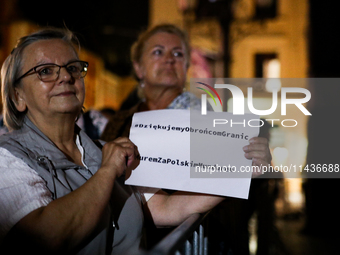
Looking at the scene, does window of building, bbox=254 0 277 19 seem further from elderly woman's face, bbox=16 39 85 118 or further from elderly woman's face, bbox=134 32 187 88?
elderly woman's face, bbox=16 39 85 118

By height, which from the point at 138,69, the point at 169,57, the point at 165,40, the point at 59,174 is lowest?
the point at 59,174

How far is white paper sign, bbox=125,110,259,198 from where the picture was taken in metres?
1.69

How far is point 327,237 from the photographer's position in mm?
6039

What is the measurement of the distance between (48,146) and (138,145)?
1.46ft

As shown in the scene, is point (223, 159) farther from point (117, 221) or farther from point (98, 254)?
point (98, 254)

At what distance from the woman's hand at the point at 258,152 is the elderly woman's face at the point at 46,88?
0.92 meters

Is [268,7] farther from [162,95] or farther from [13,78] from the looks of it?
[13,78]

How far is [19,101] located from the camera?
6.01ft

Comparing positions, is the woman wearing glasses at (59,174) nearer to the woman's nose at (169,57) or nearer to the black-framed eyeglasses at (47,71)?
the black-framed eyeglasses at (47,71)

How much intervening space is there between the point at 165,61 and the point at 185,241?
157 cm

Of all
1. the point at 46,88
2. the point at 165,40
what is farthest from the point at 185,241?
the point at 165,40

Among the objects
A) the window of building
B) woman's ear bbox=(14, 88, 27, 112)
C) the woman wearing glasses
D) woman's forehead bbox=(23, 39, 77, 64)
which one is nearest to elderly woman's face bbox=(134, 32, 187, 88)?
the woman wearing glasses

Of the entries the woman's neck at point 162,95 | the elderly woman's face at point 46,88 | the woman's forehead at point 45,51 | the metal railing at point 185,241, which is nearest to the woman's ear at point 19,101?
the elderly woman's face at point 46,88

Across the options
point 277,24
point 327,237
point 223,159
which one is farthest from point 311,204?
point 277,24
